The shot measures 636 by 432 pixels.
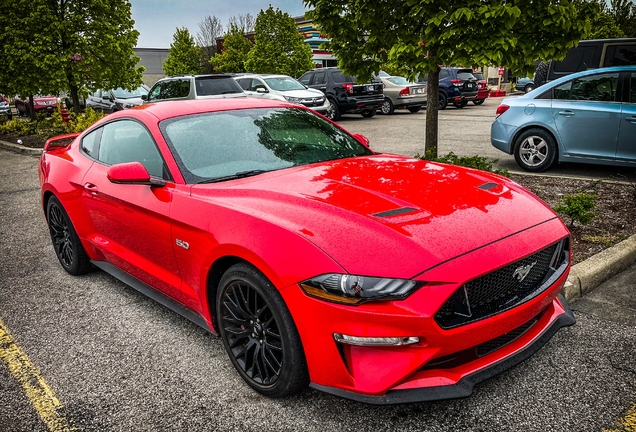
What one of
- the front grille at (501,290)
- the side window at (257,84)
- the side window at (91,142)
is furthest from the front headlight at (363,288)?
the side window at (257,84)

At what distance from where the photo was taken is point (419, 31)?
624 centimetres

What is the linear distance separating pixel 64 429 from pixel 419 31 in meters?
5.40

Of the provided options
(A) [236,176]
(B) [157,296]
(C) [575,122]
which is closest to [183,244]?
(A) [236,176]

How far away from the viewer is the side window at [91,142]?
14.7ft

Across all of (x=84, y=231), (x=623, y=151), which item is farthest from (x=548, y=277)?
(x=623, y=151)

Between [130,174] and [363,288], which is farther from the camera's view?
[130,174]

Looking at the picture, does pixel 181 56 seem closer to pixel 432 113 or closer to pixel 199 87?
pixel 199 87

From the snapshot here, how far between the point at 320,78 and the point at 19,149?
1005 cm

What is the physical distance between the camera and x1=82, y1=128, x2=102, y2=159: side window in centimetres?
448

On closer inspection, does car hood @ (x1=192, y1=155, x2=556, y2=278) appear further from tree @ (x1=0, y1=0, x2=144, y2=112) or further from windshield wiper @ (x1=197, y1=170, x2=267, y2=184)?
tree @ (x1=0, y1=0, x2=144, y2=112)

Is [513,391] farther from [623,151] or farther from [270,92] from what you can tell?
[270,92]

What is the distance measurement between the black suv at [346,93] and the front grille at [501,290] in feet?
51.6

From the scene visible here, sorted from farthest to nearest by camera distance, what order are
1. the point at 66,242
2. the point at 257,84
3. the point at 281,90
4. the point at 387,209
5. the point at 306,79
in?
the point at 306,79 < the point at 281,90 < the point at 257,84 < the point at 66,242 < the point at 387,209

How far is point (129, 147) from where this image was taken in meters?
3.97
